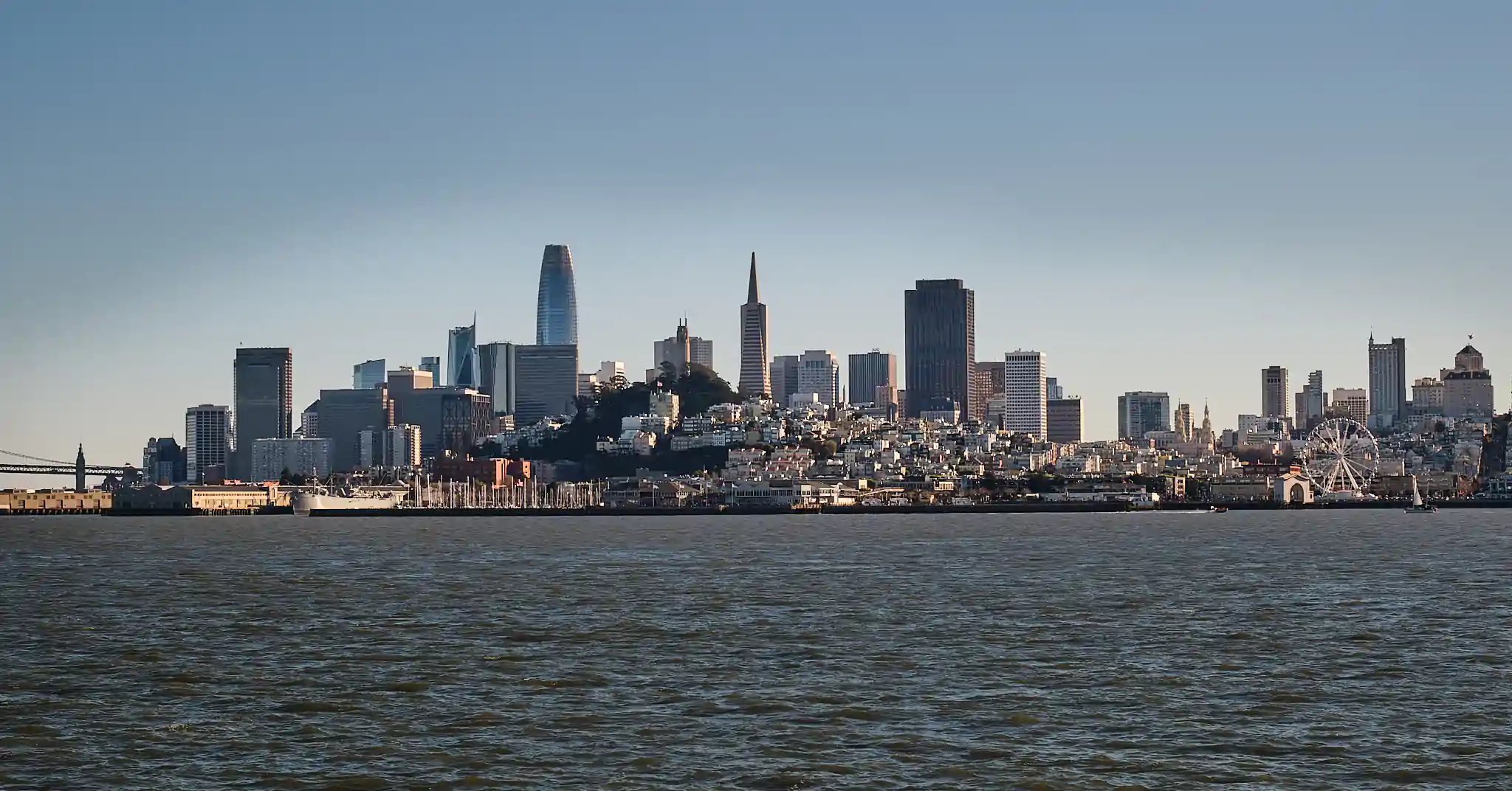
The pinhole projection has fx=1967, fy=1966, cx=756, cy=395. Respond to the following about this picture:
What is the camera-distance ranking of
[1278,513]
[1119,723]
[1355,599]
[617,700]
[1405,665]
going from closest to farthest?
[1119,723]
[617,700]
[1405,665]
[1355,599]
[1278,513]

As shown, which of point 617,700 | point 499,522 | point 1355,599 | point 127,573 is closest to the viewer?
point 617,700

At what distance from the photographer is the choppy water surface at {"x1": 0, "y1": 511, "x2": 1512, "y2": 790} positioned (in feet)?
88.4

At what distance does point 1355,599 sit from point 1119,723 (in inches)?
1082

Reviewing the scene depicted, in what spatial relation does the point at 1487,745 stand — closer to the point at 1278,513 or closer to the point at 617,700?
the point at 617,700

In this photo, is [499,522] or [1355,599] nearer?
[1355,599]

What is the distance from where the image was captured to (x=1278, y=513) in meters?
198

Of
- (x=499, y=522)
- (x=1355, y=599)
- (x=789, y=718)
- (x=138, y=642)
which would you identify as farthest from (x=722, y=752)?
(x=499, y=522)

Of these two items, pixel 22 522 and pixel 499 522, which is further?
pixel 22 522

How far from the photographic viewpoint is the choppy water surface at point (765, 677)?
88.4 feet

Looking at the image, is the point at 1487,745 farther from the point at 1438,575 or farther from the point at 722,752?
the point at 1438,575

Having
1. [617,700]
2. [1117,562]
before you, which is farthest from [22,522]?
[617,700]

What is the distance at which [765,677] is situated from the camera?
36.2 m

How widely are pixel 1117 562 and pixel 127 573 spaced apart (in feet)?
128

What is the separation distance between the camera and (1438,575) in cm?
6738
